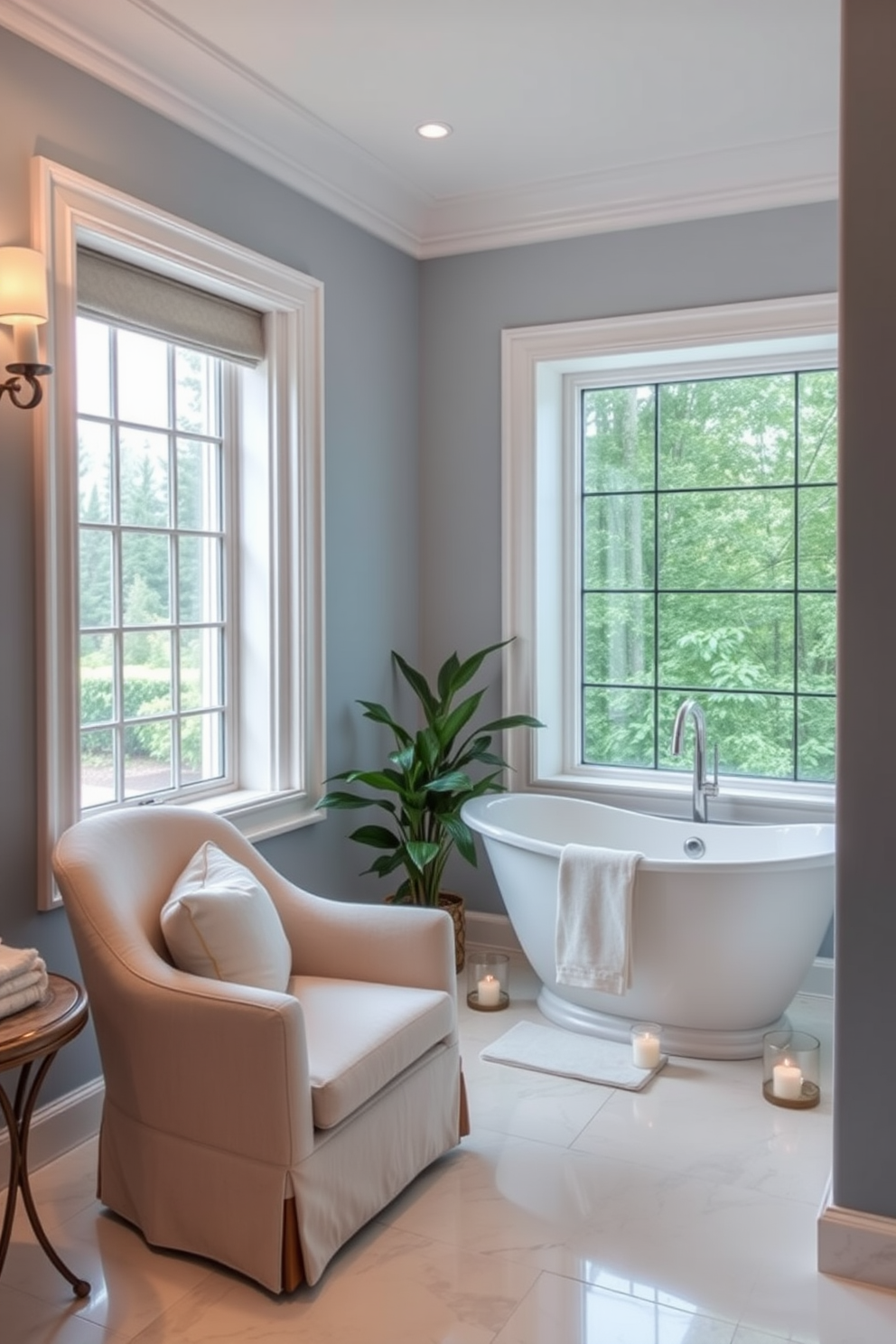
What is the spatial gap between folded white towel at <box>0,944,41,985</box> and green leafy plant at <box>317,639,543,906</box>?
1.53 metres

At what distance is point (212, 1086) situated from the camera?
217cm

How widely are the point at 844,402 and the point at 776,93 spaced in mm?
1533

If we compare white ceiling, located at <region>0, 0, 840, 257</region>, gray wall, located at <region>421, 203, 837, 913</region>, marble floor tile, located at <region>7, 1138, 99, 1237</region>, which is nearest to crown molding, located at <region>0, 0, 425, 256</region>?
white ceiling, located at <region>0, 0, 840, 257</region>

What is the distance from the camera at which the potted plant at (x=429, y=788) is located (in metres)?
3.63

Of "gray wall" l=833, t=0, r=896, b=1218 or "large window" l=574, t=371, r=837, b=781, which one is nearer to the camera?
"gray wall" l=833, t=0, r=896, b=1218

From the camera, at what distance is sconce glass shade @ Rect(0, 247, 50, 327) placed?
93.7 inches

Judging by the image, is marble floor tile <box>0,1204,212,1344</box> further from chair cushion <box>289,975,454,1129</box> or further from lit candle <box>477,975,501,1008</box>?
lit candle <box>477,975,501,1008</box>

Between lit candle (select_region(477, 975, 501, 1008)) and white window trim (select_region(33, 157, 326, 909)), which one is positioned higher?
white window trim (select_region(33, 157, 326, 909))

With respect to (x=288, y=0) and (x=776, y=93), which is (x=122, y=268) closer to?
(x=288, y=0)

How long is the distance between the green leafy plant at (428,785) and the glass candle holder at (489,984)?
0.91 feet

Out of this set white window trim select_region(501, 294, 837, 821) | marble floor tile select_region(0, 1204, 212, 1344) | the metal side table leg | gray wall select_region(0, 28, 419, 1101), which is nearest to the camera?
the metal side table leg

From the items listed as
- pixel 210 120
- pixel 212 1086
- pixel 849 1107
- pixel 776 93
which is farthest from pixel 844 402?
pixel 210 120

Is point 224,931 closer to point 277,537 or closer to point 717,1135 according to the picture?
point 717,1135

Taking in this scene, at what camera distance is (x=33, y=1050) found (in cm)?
188
